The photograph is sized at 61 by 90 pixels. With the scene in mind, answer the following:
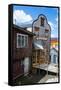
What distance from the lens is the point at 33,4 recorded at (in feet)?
6.51

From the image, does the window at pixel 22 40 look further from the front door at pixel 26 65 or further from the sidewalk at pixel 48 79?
the sidewalk at pixel 48 79

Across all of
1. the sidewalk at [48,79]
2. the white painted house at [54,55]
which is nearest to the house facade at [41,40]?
the white painted house at [54,55]

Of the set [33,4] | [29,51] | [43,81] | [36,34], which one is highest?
[33,4]

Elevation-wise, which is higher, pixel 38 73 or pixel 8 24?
pixel 8 24

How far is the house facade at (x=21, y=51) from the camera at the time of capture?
6.30 feet

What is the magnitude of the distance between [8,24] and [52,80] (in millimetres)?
629

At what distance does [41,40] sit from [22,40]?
0.17 m

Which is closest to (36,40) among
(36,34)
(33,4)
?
(36,34)

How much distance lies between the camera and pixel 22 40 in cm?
195

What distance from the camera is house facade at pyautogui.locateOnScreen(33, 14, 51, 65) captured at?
1985 millimetres

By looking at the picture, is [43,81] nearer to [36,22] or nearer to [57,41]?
[57,41]

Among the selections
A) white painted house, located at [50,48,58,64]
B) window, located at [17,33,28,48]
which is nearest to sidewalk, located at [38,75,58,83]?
white painted house, located at [50,48,58,64]

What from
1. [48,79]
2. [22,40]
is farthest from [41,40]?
[48,79]

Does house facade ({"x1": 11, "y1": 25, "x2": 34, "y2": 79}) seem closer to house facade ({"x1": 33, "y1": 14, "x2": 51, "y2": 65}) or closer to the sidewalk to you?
house facade ({"x1": 33, "y1": 14, "x2": 51, "y2": 65})
